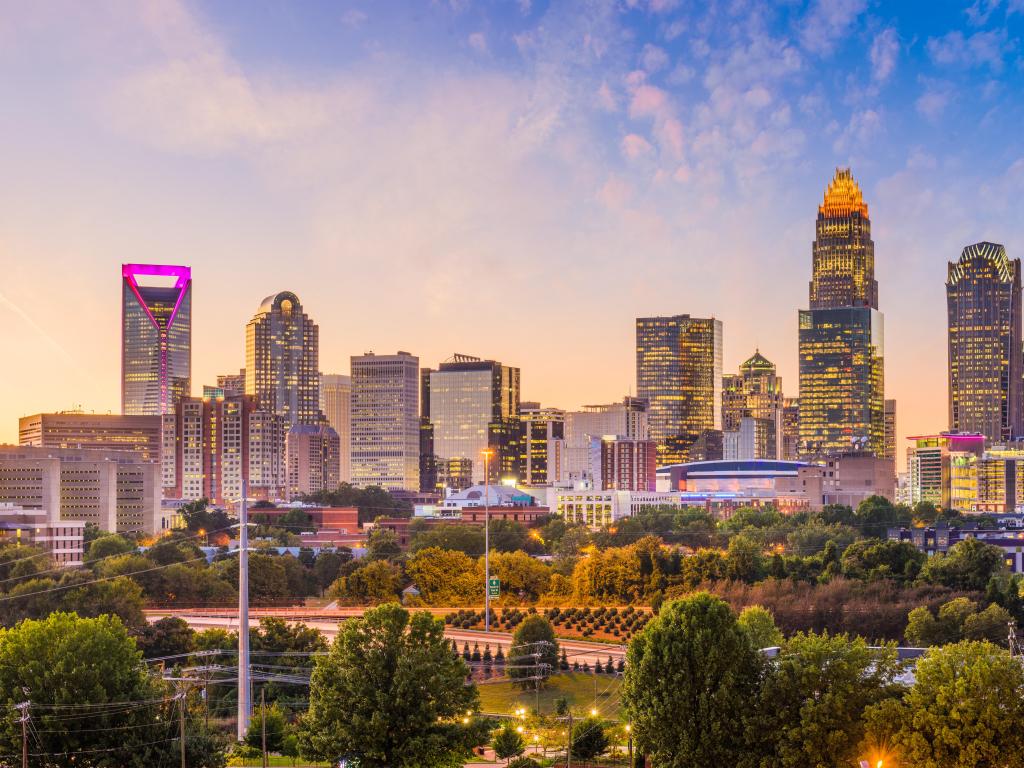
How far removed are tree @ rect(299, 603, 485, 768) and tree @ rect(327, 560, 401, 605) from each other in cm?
4820

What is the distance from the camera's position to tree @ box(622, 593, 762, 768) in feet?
129

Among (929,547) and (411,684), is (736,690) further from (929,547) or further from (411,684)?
(929,547)

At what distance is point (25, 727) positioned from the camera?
40125 mm

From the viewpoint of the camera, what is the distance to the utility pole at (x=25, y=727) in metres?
38.8

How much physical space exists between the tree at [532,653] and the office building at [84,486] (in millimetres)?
80429

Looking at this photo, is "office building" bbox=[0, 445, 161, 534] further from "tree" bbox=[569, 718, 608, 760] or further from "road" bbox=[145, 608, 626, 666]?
"tree" bbox=[569, 718, 608, 760]

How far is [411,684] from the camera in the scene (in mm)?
Answer: 39500

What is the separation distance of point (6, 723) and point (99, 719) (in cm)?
278

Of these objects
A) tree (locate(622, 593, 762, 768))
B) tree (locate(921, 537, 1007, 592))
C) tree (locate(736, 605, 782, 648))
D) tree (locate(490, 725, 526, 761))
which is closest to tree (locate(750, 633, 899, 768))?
tree (locate(622, 593, 762, 768))

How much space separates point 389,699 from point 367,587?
50.3 meters

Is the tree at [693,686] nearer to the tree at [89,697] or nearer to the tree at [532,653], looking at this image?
the tree at [89,697]

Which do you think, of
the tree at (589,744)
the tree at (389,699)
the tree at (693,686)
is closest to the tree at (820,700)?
the tree at (693,686)

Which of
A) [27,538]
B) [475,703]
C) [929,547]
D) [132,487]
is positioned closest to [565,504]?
[132,487]

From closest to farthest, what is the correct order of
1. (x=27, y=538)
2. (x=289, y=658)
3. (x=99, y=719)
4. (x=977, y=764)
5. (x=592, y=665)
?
1. (x=977, y=764)
2. (x=99, y=719)
3. (x=289, y=658)
4. (x=592, y=665)
5. (x=27, y=538)
